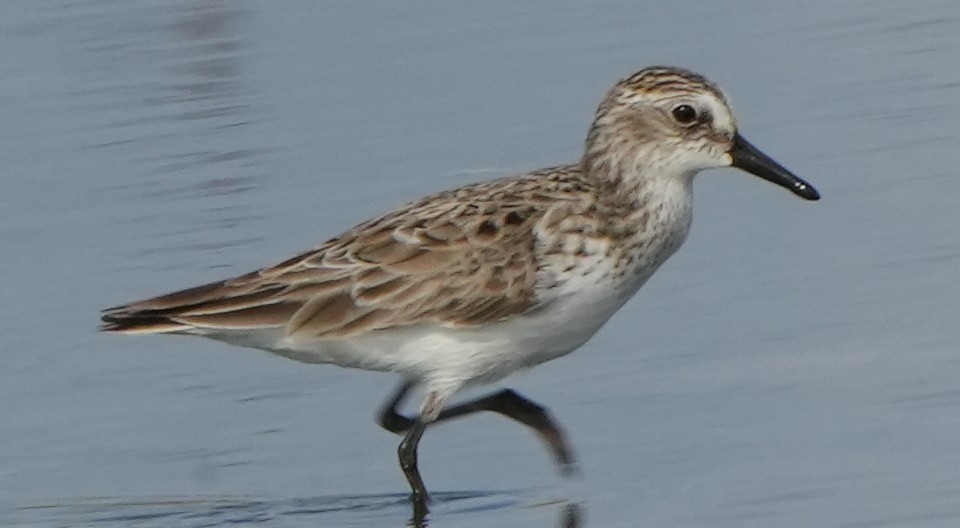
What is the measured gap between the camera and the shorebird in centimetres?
938

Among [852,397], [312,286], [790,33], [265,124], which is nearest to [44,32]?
[265,124]

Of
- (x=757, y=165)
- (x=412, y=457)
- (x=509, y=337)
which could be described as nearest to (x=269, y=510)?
(x=412, y=457)

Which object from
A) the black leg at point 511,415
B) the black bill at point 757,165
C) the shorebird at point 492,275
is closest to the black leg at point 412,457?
the shorebird at point 492,275

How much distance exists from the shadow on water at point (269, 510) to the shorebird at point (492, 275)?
132 millimetres

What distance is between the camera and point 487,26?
43.7 ft

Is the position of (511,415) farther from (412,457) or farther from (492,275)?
(492,275)

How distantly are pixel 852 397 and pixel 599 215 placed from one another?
3.55 ft

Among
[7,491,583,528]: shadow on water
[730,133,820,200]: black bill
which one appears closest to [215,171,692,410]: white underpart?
[730,133,820,200]: black bill

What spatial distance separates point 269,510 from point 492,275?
3.56ft

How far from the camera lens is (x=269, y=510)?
9.33 metres

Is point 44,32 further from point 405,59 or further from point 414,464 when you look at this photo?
point 414,464

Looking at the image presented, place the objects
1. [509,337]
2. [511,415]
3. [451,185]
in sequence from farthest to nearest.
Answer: [451,185], [511,415], [509,337]

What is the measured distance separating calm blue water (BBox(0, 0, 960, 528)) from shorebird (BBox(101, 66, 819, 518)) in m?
0.39

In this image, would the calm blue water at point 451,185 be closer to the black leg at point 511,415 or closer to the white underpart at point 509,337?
the black leg at point 511,415
